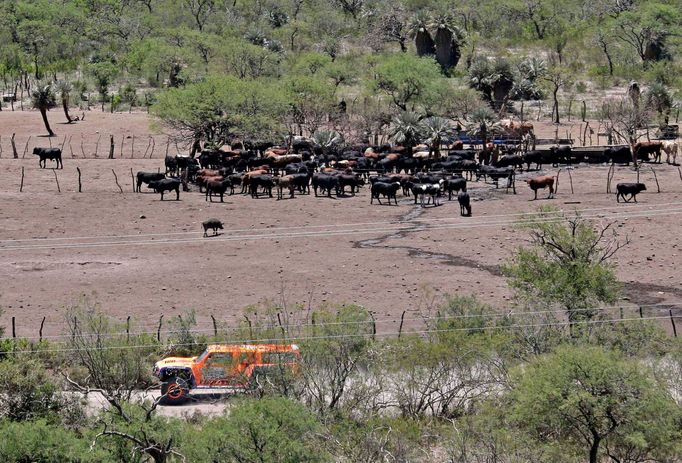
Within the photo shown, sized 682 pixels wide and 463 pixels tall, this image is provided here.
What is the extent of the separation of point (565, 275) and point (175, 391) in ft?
33.1

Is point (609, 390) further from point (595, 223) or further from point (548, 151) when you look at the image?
point (548, 151)

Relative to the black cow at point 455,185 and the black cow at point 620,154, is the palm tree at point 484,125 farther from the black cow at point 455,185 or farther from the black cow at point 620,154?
the black cow at point 455,185

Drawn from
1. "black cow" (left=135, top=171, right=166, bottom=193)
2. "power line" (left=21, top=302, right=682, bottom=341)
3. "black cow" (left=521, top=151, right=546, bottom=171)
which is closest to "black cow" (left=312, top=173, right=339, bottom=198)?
"black cow" (left=135, top=171, right=166, bottom=193)

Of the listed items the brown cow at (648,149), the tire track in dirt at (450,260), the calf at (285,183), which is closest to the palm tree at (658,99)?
the brown cow at (648,149)

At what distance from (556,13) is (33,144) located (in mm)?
60228

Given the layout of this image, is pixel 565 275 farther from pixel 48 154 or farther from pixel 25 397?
pixel 48 154

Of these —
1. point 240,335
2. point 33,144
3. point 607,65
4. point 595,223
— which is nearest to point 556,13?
point 607,65

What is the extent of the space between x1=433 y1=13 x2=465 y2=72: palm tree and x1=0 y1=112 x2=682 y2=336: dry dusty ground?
37.4 m

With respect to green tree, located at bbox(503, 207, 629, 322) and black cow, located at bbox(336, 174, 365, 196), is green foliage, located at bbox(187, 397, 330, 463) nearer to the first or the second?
green tree, located at bbox(503, 207, 629, 322)

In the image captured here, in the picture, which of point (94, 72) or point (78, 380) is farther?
point (94, 72)

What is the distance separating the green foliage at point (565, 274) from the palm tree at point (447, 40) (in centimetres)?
6021

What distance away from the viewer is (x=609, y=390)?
21312mm

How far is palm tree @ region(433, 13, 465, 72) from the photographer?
89.9 metres

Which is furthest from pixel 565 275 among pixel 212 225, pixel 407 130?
pixel 407 130
